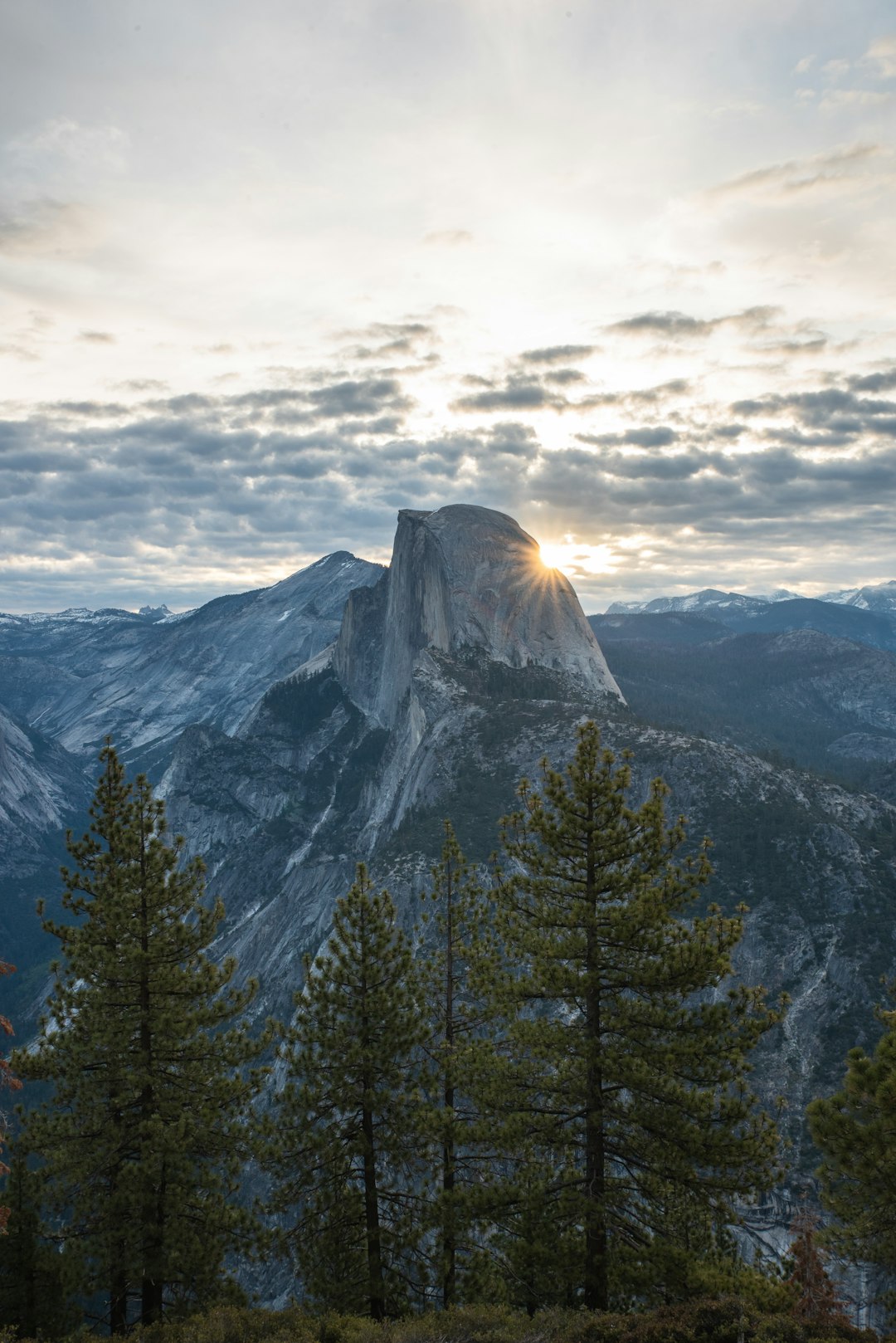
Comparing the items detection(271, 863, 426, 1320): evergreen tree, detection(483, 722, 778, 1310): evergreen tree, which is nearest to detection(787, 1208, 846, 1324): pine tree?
detection(483, 722, 778, 1310): evergreen tree

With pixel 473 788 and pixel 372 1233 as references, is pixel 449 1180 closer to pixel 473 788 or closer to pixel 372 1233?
pixel 372 1233

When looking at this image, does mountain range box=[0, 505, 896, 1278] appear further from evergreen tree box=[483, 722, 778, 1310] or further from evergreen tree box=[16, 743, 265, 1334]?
evergreen tree box=[16, 743, 265, 1334]

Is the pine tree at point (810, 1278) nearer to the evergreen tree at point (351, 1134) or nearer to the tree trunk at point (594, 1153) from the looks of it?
the tree trunk at point (594, 1153)

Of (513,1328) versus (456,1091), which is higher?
(456,1091)

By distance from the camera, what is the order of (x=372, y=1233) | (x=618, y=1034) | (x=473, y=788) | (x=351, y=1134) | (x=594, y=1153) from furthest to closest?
(x=473, y=788)
(x=351, y=1134)
(x=372, y=1233)
(x=618, y=1034)
(x=594, y=1153)

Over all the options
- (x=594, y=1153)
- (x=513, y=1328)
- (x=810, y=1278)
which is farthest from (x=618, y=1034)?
(x=810, y=1278)

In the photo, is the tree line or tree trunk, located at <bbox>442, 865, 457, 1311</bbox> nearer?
the tree line
